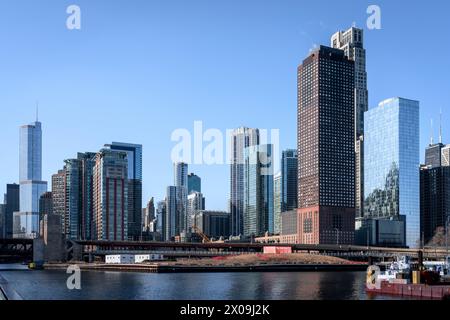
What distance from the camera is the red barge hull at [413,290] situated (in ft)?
166

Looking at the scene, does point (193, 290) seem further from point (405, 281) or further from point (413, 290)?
point (413, 290)

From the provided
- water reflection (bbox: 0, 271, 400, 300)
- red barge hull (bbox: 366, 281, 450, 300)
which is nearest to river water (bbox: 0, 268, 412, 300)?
water reflection (bbox: 0, 271, 400, 300)

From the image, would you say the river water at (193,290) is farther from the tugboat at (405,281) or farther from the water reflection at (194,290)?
the tugboat at (405,281)

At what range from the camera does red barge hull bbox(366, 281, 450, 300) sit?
50572mm

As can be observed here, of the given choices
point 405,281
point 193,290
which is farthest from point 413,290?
point 193,290

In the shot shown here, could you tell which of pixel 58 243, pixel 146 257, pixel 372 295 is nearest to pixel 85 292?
pixel 372 295

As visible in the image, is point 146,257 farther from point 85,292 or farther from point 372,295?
point 372,295

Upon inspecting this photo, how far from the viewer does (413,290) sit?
57250mm

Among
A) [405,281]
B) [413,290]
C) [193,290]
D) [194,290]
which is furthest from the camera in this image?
[194,290]

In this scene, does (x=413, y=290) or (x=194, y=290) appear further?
(x=194, y=290)

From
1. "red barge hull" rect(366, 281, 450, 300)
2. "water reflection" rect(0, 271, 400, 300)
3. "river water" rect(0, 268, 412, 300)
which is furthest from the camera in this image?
"water reflection" rect(0, 271, 400, 300)

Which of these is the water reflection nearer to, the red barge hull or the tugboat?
the tugboat
